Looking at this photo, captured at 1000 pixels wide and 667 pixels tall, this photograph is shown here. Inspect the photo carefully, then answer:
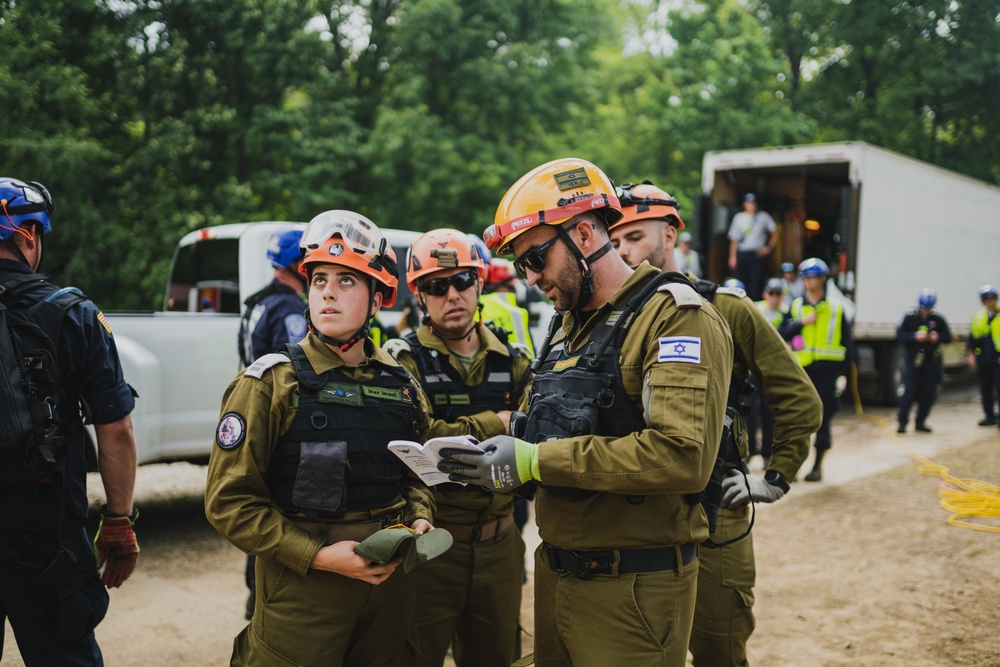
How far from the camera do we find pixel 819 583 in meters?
5.37

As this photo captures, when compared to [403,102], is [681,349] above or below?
below

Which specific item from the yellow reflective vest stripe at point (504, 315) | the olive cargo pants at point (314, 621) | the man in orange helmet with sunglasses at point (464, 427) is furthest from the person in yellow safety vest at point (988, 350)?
the olive cargo pants at point (314, 621)

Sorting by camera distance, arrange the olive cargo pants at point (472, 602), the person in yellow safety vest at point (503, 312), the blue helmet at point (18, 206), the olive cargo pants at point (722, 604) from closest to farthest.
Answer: the blue helmet at point (18, 206) < the olive cargo pants at point (472, 602) < the olive cargo pants at point (722, 604) < the person in yellow safety vest at point (503, 312)

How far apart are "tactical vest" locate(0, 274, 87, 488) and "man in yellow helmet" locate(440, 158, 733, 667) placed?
1355 mm

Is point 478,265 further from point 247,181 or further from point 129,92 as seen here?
point 247,181

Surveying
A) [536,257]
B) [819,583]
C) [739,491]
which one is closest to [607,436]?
[536,257]

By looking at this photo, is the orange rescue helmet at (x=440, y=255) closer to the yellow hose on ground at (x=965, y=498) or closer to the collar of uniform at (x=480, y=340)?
the collar of uniform at (x=480, y=340)

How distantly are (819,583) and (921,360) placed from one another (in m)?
6.87

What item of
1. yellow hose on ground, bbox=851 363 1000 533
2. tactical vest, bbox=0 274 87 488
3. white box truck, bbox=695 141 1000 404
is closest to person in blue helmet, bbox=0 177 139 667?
tactical vest, bbox=0 274 87 488

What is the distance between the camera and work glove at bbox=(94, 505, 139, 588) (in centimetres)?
286

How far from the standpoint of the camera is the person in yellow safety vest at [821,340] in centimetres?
841

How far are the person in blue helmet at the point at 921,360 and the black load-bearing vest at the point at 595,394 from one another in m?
10.1

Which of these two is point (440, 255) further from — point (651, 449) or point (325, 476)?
point (651, 449)

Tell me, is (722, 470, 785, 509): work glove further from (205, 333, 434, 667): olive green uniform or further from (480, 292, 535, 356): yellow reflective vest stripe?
(480, 292, 535, 356): yellow reflective vest stripe
